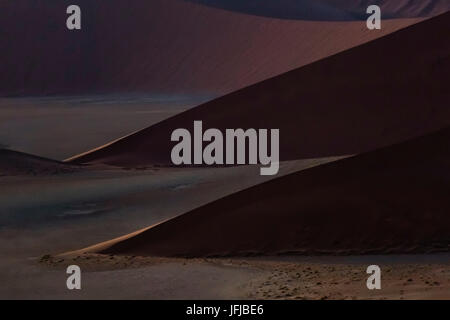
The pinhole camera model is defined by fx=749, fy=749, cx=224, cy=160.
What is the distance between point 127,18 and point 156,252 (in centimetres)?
3862

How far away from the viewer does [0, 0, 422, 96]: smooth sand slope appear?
39.2m

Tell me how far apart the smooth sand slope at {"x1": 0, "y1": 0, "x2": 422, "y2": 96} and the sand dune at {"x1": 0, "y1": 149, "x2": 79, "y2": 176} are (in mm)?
22204

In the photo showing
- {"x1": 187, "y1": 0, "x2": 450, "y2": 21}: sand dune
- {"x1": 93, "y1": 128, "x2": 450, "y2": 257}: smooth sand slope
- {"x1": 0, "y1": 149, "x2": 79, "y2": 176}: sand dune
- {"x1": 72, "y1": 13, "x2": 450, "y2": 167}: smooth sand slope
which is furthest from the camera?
{"x1": 187, "y1": 0, "x2": 450, "y2": 21}: sand dune

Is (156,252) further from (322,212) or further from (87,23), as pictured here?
(87,23)

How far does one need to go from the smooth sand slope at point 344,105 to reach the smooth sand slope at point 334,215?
3.43 m

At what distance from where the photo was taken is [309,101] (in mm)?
15414

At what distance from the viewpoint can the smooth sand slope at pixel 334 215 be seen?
830cm

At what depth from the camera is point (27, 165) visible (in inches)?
596

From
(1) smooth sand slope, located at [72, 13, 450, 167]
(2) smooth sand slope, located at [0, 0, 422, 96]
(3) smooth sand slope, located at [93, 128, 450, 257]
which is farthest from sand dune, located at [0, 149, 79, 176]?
(2) smooth sand slope, located at [0, 0, 422, 96]

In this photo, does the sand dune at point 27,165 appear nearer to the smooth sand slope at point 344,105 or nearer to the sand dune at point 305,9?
the smooth sand slope at point 344,105

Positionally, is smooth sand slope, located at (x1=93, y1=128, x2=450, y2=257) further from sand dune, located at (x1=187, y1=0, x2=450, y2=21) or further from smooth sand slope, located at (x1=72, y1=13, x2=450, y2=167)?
sand dune, located at (x1=187, y1=0, x2=450, y2=21)

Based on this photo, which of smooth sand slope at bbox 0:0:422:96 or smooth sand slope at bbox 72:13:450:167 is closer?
smooth sand slope at bbox 72:13:450:167

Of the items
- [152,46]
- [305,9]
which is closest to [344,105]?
[152,46]

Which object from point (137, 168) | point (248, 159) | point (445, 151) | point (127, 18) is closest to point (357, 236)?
point (445, 151)
